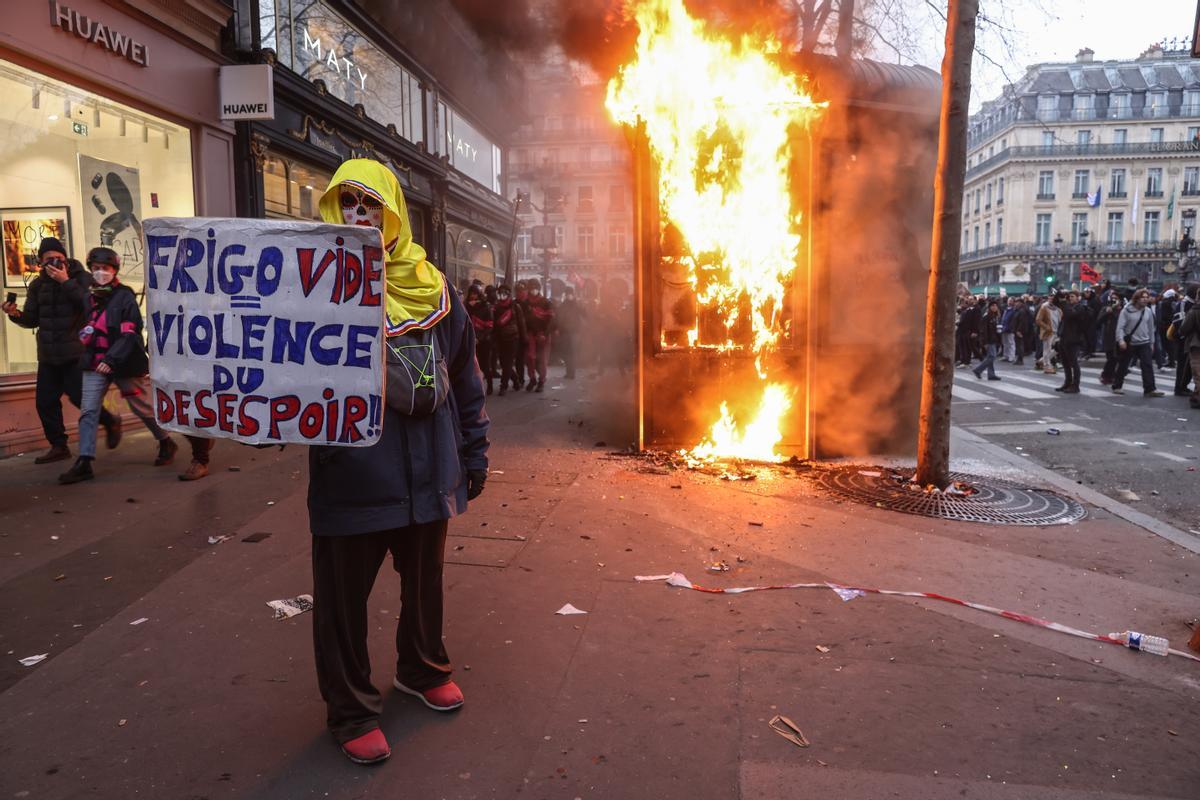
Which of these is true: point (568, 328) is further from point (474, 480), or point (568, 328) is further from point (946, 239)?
point (474, 480)

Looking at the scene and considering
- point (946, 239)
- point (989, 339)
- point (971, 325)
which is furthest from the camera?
point (971, 325)

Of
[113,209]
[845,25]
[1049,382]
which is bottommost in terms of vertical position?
[1049,382]

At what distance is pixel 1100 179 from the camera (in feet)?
206

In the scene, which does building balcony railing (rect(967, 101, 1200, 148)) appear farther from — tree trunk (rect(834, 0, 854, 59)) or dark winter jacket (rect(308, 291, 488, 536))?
dark winter jacket (rect(308, 291, 488, 536))

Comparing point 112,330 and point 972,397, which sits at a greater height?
point 112,330

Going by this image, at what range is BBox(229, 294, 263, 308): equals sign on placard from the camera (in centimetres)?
242

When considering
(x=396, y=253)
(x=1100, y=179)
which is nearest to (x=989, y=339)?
(x=396, y=253)

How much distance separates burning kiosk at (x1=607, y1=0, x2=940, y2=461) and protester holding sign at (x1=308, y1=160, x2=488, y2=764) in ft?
15.3

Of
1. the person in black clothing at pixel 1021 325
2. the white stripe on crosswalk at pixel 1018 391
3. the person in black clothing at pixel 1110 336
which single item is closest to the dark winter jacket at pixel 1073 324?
the person in black clothing at pixel 1110 336

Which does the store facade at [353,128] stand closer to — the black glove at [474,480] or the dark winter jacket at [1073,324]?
the black glove at [474,480]

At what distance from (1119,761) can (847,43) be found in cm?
1230

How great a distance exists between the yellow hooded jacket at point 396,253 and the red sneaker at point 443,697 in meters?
1.36

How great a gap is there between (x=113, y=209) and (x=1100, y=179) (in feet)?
238

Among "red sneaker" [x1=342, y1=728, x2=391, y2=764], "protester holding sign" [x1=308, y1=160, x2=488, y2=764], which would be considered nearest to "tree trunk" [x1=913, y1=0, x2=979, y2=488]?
"protester holding sign" [x1=308, y1=160, x2=488, y2=764]
